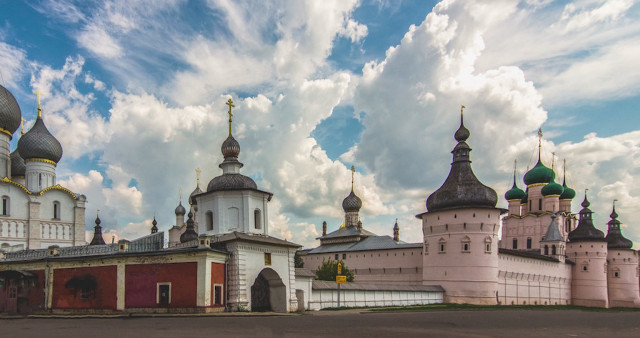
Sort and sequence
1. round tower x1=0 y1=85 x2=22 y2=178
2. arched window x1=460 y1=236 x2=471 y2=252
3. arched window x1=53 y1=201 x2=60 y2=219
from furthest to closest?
arched window x1=53 y1=201 x2=60 y2=219 → round tower x1=0 y1=85 x2=22 y2=178 → arched window x1=460 y1=236 x2=471 y2=252

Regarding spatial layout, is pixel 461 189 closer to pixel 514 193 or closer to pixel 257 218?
pixel 257 218

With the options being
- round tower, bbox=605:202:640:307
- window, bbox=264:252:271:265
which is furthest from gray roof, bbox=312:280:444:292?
round tower, bbox=605:202:640:307

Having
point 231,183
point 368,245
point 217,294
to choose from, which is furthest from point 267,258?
point 368,245

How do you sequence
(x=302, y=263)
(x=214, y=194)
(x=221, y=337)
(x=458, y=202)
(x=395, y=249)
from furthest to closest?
(x=302, y=263) → (x=395, y=249) → (x=458, y=202) → (x=214, y=194) → (x=221, y=337)

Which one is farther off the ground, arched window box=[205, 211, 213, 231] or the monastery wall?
arched window box=[205, 211, 213, 231]

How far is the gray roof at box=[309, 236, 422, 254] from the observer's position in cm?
4884

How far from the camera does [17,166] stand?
45500mm

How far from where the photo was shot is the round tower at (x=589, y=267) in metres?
55.6

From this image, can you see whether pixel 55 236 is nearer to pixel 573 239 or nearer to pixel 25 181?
pixel 25 181

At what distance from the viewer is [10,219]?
40.5m

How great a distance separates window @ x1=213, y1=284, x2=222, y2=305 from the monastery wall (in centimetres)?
2606

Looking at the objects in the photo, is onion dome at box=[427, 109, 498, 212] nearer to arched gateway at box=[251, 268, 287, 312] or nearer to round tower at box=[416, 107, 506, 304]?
round tower at box=[416, 107, 506, 304]

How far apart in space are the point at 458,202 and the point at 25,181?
1436 inches

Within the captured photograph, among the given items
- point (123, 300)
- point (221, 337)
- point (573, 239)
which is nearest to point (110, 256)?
point (123, 300)
